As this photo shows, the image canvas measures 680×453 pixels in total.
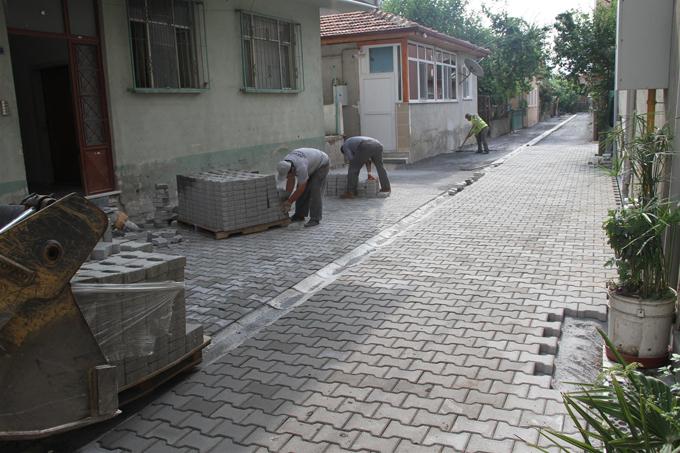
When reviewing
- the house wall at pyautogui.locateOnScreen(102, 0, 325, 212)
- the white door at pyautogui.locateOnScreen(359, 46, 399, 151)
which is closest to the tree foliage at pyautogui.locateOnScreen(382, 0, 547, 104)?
the white door at pyautogui.locateOnScreen(359, 46, 399, 151)

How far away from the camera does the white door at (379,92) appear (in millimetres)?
18219

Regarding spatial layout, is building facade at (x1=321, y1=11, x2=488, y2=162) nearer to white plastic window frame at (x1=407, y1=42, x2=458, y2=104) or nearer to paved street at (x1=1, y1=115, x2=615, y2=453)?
white plastic window frame at (x1=407, y1=42, x2=458, y2=104)

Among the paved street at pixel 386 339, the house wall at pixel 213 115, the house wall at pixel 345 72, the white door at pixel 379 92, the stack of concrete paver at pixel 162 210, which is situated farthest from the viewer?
the house wall at pixel 345 72

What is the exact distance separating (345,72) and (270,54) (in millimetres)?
5928

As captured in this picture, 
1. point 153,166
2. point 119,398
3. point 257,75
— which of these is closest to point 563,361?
point 119,398

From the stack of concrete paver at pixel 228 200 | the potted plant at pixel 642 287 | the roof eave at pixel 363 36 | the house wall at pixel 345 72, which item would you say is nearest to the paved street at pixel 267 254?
the stack of concrete paver at pixel 228 200

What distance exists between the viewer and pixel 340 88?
18.4 meters

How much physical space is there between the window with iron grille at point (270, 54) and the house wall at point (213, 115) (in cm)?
19

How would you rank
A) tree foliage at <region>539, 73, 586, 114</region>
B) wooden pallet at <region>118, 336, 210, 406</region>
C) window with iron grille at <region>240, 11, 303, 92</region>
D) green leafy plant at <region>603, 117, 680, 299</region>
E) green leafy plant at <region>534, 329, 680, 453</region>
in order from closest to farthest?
green leafy plant at <region>534, 329, 680, 453</region> → wooden pallet at <region>118, 336, 210, 406</region> → green leafy plant at <region>603, 117, 680, 299</region> → window with iron grille at <region>240, 11, 303, 92</region> → tree foliage at <region>539, 73, 586, 114</region>

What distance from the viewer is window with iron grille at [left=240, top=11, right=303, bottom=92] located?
12.3 metres

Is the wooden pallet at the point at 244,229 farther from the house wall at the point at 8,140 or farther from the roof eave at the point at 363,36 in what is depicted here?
the roof eave at the point at 363,36

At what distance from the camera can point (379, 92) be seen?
60.5 feet

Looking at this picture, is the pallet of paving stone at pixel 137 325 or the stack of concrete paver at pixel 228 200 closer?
the pallet of paving stone at pixel 137 325

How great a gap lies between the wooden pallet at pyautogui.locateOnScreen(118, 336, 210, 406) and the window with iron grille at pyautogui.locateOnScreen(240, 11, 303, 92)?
855 centimetres
